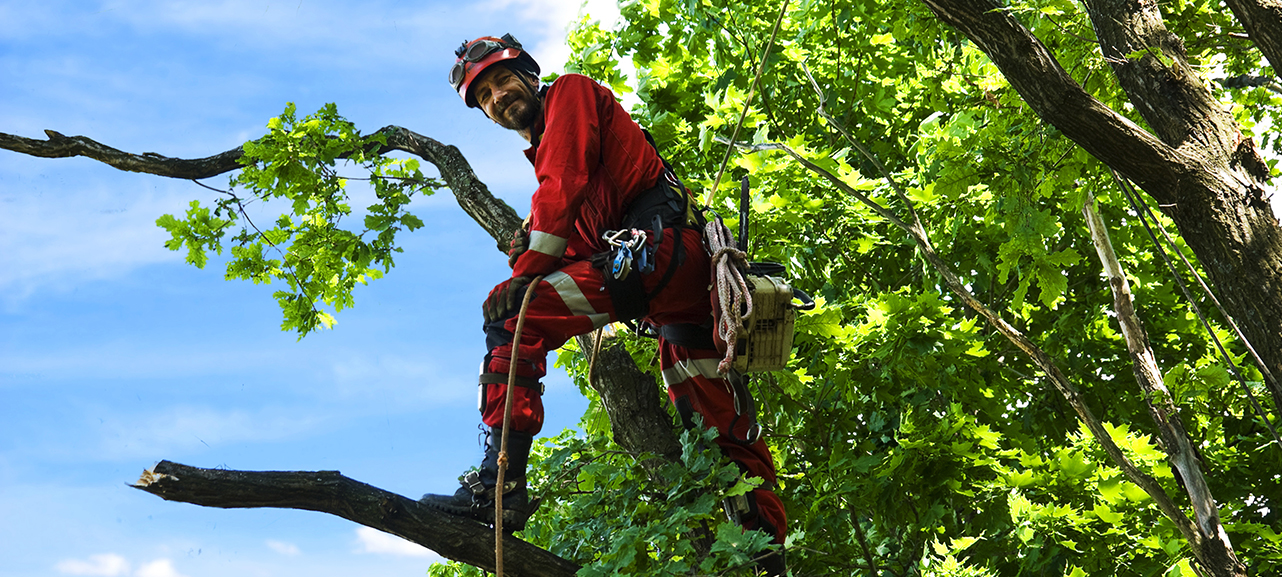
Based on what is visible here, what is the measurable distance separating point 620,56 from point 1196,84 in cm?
365

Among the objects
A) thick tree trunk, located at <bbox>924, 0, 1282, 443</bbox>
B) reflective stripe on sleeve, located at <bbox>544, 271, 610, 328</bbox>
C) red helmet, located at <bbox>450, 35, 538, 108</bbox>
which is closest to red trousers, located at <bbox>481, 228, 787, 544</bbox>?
reflective stripe on sleeve, located at <bbox>544, 271, 610, 328</bbox>

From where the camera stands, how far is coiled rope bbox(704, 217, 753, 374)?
3459mm

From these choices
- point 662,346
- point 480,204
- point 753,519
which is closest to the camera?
point 753,519

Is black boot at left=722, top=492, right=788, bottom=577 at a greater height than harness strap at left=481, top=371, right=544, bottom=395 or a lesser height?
lesser

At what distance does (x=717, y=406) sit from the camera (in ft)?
13.1

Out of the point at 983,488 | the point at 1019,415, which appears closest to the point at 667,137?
the point at 983,488

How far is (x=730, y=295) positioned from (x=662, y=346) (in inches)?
28.3

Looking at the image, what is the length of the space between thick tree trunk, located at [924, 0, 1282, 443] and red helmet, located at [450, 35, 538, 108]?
163 centimetres

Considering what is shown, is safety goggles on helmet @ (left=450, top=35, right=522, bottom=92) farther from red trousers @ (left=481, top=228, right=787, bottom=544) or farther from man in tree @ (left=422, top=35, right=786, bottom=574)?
red trousers @ (left=481, top=228, right=787, bottom=544)

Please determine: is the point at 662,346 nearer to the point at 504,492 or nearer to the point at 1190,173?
the point at 504,492

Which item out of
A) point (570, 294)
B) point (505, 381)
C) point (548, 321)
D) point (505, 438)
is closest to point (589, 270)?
point (570, 294)

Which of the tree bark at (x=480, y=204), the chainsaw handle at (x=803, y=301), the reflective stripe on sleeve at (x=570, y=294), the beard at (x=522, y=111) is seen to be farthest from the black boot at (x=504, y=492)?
the beard at (x=522, y=111)

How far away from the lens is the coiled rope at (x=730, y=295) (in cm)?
346

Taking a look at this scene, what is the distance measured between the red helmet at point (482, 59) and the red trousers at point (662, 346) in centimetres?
97
